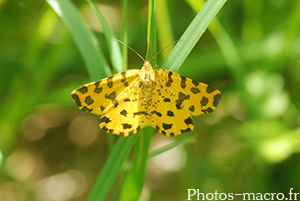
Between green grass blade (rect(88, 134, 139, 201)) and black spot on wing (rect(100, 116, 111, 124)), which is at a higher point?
black spot on wing (rect(100, 116, 111, 124))

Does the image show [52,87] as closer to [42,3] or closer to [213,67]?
[42,3]

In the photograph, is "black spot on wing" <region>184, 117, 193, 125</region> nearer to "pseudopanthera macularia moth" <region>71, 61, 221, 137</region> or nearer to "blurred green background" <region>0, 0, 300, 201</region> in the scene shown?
"pseudopanthera macularia moth" <region>71, 61, 221, 137</region>

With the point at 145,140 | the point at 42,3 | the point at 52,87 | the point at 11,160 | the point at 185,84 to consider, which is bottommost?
the point at 145,140

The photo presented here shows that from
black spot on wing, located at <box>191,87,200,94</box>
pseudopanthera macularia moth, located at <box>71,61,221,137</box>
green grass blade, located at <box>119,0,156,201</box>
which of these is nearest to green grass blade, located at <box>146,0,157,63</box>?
green grass blade, located at <box>119,0,156,201</box>

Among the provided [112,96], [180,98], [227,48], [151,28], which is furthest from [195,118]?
[151,28]

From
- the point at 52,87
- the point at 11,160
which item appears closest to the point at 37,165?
the point at 11,160

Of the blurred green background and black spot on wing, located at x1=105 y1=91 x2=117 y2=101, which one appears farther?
the blurred green background

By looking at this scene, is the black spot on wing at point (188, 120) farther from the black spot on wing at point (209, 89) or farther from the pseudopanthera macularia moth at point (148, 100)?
the black spot on wing at point (209, 89)

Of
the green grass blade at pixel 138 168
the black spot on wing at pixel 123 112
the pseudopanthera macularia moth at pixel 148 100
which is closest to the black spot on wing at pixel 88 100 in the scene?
the pseudopanthera macularia moth at pixel 148 100

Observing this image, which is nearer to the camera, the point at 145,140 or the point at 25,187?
the point at 145,140
